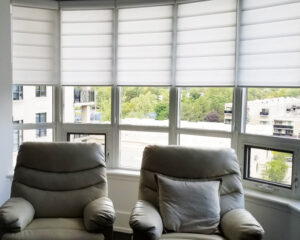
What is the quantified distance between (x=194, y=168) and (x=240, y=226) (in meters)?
0.63

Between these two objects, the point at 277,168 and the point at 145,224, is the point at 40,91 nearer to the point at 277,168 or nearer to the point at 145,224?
the point at 145,224

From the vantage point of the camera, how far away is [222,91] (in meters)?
2.93

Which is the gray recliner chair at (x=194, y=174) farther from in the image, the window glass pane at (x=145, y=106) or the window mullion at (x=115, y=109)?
the window mullion at (x=115, y=109)

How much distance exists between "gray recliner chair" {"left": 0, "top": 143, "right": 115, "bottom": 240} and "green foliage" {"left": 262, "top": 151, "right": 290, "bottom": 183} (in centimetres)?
143

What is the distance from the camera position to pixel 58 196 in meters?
2.58

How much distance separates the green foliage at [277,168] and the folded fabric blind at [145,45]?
1.27 meters

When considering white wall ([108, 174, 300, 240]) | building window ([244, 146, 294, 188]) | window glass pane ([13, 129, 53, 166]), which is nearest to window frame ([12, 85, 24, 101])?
window glass pane ([13, 129, 53, 166])

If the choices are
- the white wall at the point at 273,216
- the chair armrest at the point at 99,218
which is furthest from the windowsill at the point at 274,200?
the chair armrest at the point at 99,218

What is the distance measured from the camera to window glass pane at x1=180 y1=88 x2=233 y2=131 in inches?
116

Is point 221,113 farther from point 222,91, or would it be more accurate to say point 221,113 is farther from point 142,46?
point 142,46

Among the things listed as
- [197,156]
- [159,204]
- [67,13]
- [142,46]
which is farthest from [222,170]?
[67,13]

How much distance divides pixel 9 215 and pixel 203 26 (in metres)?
2.35

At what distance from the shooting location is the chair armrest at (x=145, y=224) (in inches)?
78.6

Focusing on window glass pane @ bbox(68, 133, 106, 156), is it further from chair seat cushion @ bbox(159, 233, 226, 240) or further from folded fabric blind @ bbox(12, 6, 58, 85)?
chair seat cushion @ bbox(159, 233, 226, 240)
